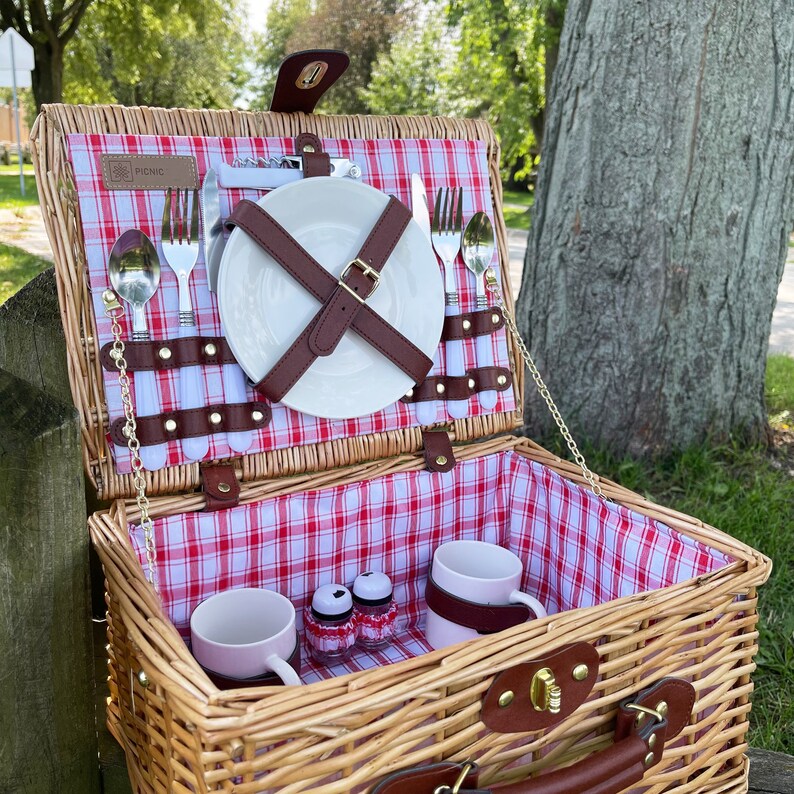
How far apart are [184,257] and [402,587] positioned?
553 millimetres

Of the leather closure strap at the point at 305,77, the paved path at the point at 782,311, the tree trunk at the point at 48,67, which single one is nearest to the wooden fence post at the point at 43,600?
the leather closure strap at the point at 305,77

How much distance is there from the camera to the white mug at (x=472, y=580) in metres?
0.93

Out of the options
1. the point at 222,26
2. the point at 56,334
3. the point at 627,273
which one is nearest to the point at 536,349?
the point at 627,273

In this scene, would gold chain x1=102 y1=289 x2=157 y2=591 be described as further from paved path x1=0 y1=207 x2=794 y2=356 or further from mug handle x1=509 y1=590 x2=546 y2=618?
paved path x1=0 y1=207 x2=794 y2=356

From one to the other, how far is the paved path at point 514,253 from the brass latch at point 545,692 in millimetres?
2407

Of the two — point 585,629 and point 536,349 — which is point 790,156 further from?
point 585,629

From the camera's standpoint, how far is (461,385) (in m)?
1.05

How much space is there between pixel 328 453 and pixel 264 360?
0.15 meters

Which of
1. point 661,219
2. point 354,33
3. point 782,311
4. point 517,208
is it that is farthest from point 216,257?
point 354,33

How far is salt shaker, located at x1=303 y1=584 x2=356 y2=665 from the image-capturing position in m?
0.95

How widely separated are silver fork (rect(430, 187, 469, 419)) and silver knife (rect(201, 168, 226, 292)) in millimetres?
293

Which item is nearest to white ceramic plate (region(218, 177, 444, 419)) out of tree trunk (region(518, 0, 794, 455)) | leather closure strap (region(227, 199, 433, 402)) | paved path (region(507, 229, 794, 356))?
leather closure strap (region(227, 199, 433, 402))

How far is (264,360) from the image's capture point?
0.91 meters

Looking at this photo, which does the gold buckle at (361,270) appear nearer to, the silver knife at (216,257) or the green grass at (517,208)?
the silver knife at (216,257)
